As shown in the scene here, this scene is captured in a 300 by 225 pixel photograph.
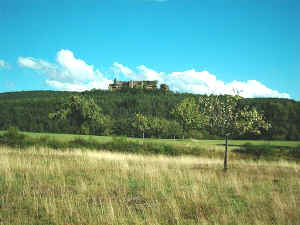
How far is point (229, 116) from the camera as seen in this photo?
531 inches

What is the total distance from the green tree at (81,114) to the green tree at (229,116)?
4500 centimetres

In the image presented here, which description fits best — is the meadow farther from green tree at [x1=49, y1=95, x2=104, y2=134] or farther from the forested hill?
green tree at [x1=49, y1=95, x2=104, y2=134]

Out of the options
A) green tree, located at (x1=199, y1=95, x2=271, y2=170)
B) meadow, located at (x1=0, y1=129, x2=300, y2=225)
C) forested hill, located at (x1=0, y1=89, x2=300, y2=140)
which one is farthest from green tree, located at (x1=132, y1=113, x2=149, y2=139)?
meadow, located at (x1=0, y1=129, x2=300, y2=225)

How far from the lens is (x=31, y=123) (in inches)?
Answer: 3081

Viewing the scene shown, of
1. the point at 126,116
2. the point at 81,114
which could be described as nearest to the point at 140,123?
the point at 81,114

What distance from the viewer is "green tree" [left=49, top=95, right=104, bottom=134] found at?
56000 millimetres

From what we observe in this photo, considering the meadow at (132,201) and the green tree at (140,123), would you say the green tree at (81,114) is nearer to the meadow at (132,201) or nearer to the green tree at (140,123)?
the green tree at (140,123)

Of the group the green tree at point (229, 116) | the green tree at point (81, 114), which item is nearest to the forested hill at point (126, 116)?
the green tree at point (81, 114)

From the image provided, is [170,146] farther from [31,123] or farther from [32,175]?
[31,123]

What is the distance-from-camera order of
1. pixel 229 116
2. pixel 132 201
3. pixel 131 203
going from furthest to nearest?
pixel 229 116 → pixel 132 201 → pixel 131 203

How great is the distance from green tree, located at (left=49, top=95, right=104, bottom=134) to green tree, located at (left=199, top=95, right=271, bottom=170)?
4500 cm

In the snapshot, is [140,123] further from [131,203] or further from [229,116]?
[131,203]

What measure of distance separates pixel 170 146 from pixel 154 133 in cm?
4602

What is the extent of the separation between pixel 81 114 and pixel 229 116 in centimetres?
4720
